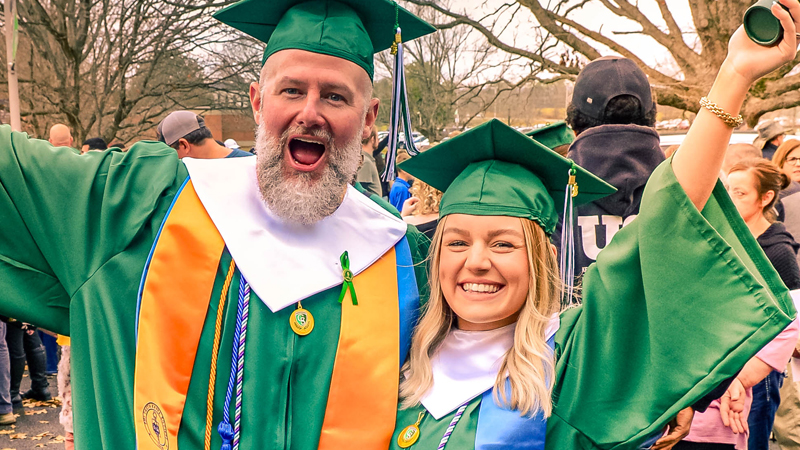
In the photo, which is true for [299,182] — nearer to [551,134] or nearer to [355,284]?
[355,284]

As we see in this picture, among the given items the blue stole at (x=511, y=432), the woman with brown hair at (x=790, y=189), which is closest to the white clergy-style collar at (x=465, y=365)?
the blue stole at (x=511, y=432)

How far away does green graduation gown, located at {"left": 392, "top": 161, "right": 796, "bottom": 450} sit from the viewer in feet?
5.49

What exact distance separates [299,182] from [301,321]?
1.40 feet

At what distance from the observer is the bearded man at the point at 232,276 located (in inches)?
77.5

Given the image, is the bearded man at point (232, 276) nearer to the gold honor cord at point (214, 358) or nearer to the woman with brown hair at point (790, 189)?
the gold honor cord at point (214, 358)

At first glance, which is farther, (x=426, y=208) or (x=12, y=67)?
(x=12, y=67)

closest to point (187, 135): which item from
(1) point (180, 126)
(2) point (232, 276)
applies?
(1) point (180, 126)

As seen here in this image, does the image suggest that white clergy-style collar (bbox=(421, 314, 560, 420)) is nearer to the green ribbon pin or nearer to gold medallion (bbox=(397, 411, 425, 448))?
gold medallion (bbox=(397, 411, 425, 448))

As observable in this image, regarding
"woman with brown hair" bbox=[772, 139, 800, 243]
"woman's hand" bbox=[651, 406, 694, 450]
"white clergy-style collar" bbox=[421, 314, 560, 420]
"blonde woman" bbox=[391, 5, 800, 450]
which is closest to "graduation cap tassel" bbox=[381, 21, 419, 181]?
"blonde woman" bbox=[391, 5, 800, 450]

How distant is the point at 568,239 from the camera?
7.38ft

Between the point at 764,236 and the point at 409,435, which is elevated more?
the point at 764,236

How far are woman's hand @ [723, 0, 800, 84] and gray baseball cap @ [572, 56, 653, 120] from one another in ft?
4.76

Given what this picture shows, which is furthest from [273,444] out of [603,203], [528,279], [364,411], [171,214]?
[603,203]

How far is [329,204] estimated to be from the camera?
2240mm
